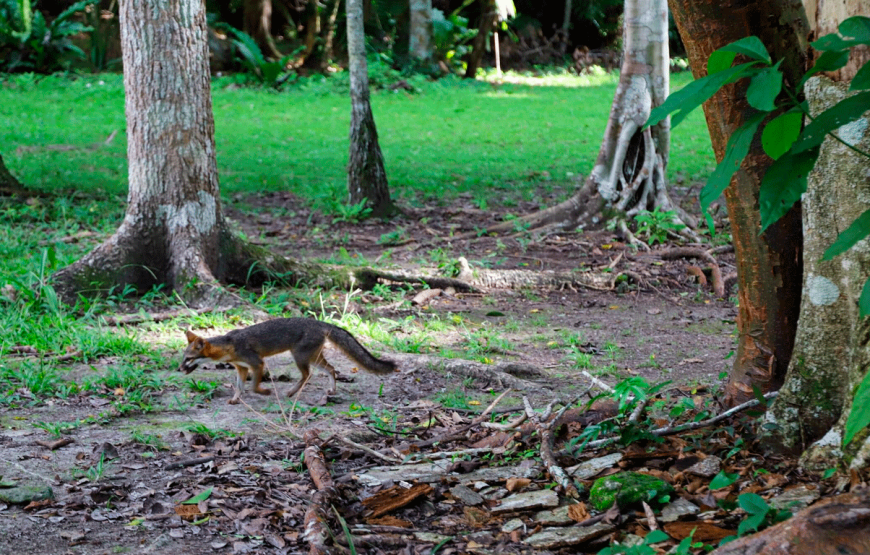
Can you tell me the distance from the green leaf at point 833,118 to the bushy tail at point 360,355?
12.7ft

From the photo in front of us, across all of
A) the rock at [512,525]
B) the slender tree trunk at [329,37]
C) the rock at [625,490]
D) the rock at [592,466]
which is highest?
the slender tree trunk at [329,37]

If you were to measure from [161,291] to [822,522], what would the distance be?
240 inches

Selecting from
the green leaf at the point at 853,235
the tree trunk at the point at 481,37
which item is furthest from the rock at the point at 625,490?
the tree trunk at the point at 481,37

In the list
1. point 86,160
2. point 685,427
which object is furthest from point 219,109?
point 685,427

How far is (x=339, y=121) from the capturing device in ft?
58.2

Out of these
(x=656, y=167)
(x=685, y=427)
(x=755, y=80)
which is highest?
(x=755, y=80)

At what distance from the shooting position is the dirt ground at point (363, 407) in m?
3.42

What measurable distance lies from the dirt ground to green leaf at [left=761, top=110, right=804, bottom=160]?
71.6 inches

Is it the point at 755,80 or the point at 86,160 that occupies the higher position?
the point at 755,80

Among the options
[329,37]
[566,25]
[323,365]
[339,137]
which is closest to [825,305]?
[323,365]

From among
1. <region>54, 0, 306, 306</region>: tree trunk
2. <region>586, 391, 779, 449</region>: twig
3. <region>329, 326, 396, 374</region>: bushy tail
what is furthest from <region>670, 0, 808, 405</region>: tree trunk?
<region>54, 0, 306, 306</region>: tree trunk

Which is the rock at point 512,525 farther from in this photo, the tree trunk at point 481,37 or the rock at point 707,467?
the tree trunk at point 481,37

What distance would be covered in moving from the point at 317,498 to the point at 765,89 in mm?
2520

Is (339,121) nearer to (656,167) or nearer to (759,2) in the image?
(656,167)
